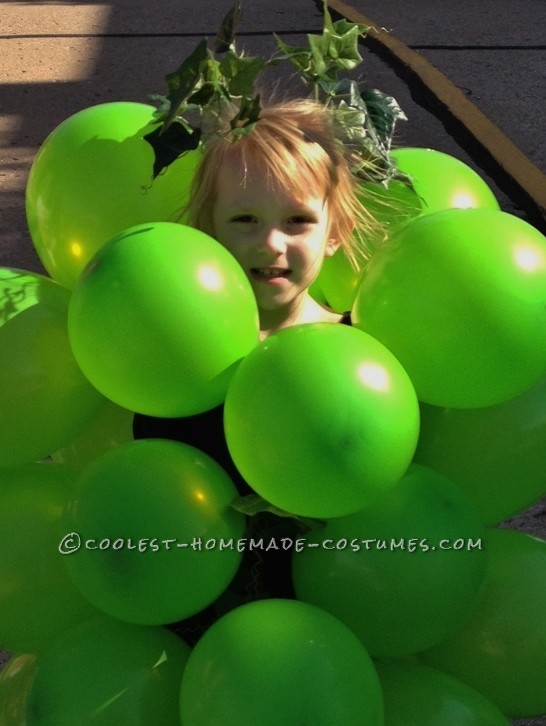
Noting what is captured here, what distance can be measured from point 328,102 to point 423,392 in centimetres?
64

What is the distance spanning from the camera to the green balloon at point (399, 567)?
149 centimetres

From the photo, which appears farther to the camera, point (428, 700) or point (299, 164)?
point (299, 164)

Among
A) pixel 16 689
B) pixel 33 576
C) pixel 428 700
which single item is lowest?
pixel 16 689

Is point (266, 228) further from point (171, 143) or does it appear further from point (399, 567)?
point (399, 567)

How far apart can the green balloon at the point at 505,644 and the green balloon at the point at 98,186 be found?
86cm

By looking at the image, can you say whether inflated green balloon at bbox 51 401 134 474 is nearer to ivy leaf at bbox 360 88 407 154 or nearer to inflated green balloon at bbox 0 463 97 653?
inflated green balloon at bbox 0 463 97 653

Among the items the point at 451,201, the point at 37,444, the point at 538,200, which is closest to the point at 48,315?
the point at 37,444

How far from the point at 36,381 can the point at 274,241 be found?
47cm

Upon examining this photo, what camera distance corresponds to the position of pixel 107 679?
1.50 metres

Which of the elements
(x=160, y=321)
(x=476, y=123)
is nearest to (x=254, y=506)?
(x=160, y=321)

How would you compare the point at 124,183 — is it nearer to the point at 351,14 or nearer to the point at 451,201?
the point at 451,201

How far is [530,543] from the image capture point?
1757mm

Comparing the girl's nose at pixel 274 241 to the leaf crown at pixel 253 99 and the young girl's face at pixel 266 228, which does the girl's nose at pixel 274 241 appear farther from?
the leaf crown at pixel 253 99

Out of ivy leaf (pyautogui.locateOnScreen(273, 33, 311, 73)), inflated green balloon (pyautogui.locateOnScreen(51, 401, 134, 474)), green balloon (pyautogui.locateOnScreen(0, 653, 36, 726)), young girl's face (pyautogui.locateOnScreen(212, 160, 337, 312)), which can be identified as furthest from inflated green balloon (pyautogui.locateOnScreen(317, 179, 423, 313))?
green balloon (pyautogui.locateOnScreen(0, 653, 36, 726))
